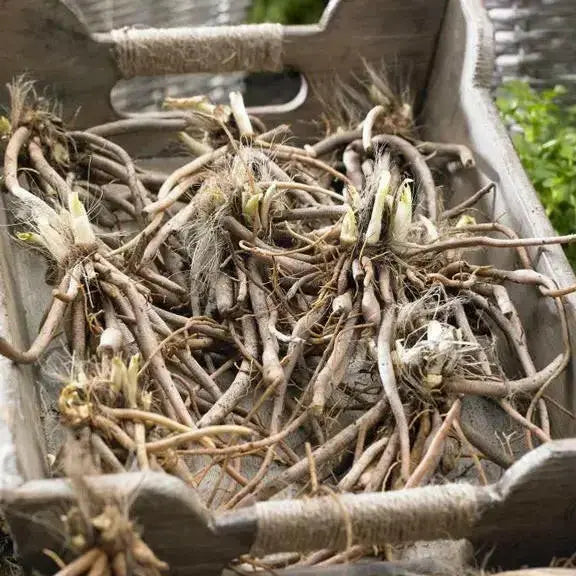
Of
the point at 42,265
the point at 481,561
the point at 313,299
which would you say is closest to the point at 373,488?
the point at 481,561

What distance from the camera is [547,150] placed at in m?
1.74

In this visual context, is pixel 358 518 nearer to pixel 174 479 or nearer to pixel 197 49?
pixel 174 479

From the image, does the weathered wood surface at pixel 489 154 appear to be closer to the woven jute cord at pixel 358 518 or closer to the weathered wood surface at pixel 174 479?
the weathered wood surface at pixel 174 479

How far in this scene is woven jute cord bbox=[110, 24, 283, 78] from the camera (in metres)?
1.55

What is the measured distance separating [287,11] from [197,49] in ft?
3.02

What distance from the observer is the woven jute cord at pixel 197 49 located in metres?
1.55

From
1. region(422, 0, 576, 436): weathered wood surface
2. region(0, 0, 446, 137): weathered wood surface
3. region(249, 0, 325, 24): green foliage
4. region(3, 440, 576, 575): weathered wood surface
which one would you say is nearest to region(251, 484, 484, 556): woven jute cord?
region(3, 440, 576, 575): weathered wood surface

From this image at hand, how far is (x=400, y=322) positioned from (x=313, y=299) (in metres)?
0.15

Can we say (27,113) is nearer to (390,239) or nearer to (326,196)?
(326,196)

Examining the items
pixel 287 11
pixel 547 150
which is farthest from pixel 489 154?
pixel 287 11

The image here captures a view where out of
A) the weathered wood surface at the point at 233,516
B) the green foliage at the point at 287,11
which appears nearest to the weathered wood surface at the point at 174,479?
the weathered wood surface at the point at 233,516

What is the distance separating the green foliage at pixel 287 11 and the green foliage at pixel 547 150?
734 millimetres

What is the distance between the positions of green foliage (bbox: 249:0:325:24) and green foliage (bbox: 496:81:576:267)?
0.73 meters

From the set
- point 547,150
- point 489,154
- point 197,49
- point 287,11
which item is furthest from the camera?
point 287,11
